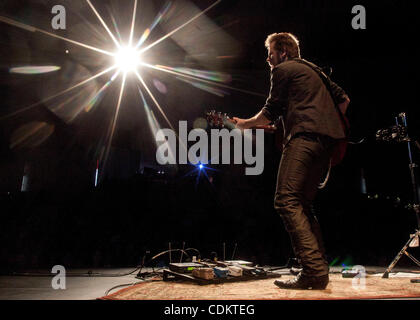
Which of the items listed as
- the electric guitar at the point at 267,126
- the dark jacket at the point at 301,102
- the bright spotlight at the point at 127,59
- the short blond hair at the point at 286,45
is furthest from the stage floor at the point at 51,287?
the bright spotlight at the point at 127,59

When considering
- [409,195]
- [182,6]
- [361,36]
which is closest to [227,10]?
[182,6]

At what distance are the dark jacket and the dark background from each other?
2.83 meters

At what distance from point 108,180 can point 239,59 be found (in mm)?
3756

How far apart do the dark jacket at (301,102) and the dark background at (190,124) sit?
2832mm

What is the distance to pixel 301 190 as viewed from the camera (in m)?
1.67

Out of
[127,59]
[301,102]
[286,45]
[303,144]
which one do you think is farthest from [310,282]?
[127,59]

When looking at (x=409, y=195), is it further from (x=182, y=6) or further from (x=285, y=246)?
(x=182, y=6)

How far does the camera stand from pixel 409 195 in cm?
520

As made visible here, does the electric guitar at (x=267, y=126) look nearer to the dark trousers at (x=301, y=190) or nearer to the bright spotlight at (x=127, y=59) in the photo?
the dark trousers at (x=301, y=190)

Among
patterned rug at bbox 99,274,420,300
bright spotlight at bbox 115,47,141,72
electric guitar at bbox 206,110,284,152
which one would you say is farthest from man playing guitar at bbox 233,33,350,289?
bright spotlight at bbox 115,47,141,72

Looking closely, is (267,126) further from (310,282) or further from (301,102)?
(310,282)

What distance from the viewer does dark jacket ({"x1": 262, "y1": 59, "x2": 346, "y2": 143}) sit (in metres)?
1.68

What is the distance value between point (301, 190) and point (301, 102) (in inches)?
21.9
